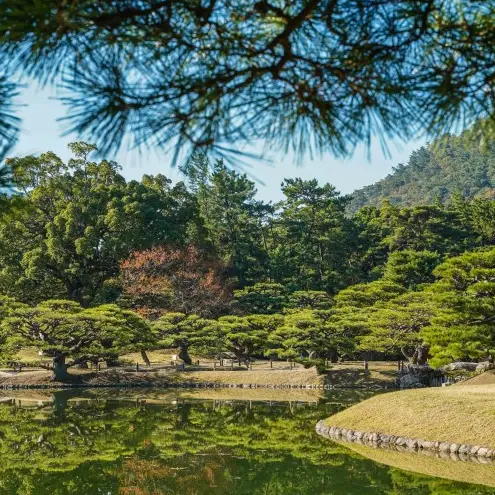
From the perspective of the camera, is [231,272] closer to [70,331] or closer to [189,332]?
[189,332]

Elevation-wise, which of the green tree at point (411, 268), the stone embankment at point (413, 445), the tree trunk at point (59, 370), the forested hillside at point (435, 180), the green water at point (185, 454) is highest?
the forested hillside at point (435, 180)

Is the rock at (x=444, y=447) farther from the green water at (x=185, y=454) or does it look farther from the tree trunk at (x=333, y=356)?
the tree trunk at (x=333, y=356)

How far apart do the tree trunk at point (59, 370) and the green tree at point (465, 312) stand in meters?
11.9

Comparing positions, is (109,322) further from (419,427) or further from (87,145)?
(419,427)

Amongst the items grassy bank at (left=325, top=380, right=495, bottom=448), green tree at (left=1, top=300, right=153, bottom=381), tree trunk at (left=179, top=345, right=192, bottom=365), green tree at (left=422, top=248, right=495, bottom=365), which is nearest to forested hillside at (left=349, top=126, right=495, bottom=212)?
tree trunk at (left=179, top=345, right=192, bottom=365)

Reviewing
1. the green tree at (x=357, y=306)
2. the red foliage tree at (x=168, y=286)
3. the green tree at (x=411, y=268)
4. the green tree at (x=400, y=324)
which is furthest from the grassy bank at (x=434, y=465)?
the green tree at (x=411, y=268)

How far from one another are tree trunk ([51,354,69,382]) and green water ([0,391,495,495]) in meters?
3.58

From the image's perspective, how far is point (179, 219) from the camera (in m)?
28.2

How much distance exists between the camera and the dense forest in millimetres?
19297

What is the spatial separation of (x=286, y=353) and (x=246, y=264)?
10.3 metres

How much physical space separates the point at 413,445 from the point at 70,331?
1241 cm

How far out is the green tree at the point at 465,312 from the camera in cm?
1104

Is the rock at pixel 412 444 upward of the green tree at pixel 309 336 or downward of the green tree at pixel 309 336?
downward

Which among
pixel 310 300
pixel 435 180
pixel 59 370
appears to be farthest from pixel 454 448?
pixel 435 180
